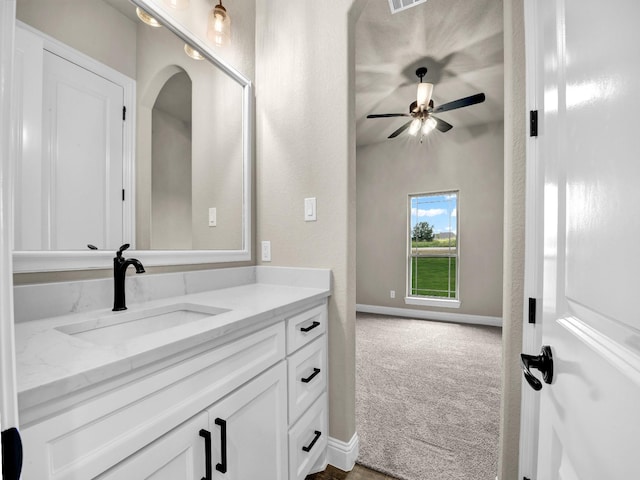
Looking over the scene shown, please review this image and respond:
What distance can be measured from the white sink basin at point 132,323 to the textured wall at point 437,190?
381 cm

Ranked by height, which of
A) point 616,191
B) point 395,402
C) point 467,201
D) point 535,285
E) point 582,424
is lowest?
point 395,402

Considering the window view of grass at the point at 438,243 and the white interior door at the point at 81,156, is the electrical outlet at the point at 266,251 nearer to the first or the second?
the white interior door at the point at 81,156

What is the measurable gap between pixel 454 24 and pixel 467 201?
242 cm

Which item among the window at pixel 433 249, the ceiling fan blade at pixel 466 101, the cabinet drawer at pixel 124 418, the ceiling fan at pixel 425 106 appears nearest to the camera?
the cabinet drawer at pixel 124 418

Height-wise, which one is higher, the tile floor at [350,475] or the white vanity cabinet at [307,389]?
the white vanity cabinet at [307,389]

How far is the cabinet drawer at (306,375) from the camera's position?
1.12m

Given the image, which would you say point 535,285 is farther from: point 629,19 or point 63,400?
point 63,400

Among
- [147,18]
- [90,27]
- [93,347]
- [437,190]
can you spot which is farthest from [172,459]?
[437,190]

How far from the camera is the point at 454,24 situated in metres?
2.13

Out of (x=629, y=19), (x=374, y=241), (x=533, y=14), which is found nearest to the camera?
(x=629, y=19)

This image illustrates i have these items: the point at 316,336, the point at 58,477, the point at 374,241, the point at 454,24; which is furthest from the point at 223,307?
the point at 374,241

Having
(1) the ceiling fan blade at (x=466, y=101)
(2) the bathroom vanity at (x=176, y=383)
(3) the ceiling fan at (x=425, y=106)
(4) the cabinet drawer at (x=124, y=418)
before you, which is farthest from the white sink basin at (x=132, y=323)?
(1) the ceiling fan blade at (x=466, y=101)

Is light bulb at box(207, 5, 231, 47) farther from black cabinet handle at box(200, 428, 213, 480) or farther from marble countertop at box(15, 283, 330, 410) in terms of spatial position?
black cabinet handle at box(200, 428, 213, 480)

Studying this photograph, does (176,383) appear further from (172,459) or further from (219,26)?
(219,26)
